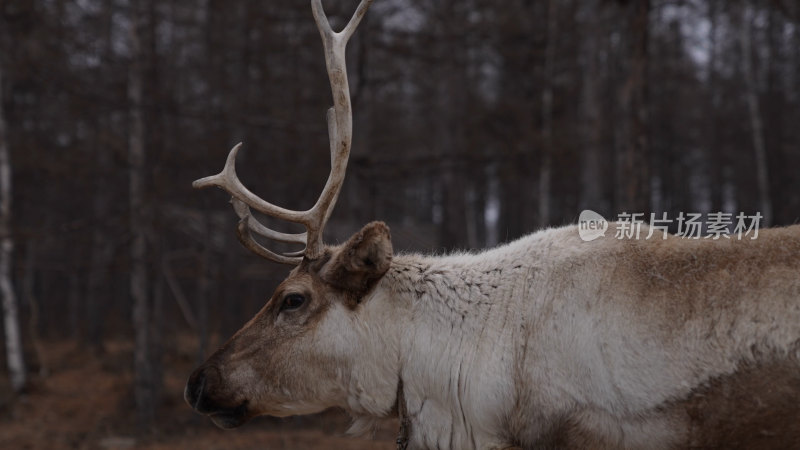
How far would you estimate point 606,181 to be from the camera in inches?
1009

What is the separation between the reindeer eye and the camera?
366 centimetres

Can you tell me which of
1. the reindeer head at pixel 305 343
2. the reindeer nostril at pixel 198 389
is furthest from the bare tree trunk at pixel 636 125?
the reindeer nostril at pixel 198 389

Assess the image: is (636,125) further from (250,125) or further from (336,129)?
(250,125)

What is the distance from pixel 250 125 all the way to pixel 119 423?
5.34 metres

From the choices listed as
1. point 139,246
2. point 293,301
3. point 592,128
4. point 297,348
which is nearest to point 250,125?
point 139,246

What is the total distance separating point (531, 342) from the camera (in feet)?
10.1

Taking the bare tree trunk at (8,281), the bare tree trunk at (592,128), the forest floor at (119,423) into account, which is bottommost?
the forest floor at (119,423)

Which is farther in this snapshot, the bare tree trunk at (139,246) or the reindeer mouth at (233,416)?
the bare tree trunk at (139,246)

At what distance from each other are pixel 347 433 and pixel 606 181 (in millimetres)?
23356

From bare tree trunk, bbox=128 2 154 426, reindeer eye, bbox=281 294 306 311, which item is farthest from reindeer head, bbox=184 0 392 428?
bare tree trunk, bbox=128 2 154 426

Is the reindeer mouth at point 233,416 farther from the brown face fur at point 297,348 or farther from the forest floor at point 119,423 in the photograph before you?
the forest floor at point 119,423

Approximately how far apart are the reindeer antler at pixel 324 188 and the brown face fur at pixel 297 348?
21 centimetres

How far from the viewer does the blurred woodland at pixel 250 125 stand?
9656 mm

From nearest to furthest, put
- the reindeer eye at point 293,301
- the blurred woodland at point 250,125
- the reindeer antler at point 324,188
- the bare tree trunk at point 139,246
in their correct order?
the reindeer eye at point 293,301 < the reindeer antler at point 324,188 < the blurred woodland at point 250,125 < the bare tree trunk at point 139,246
